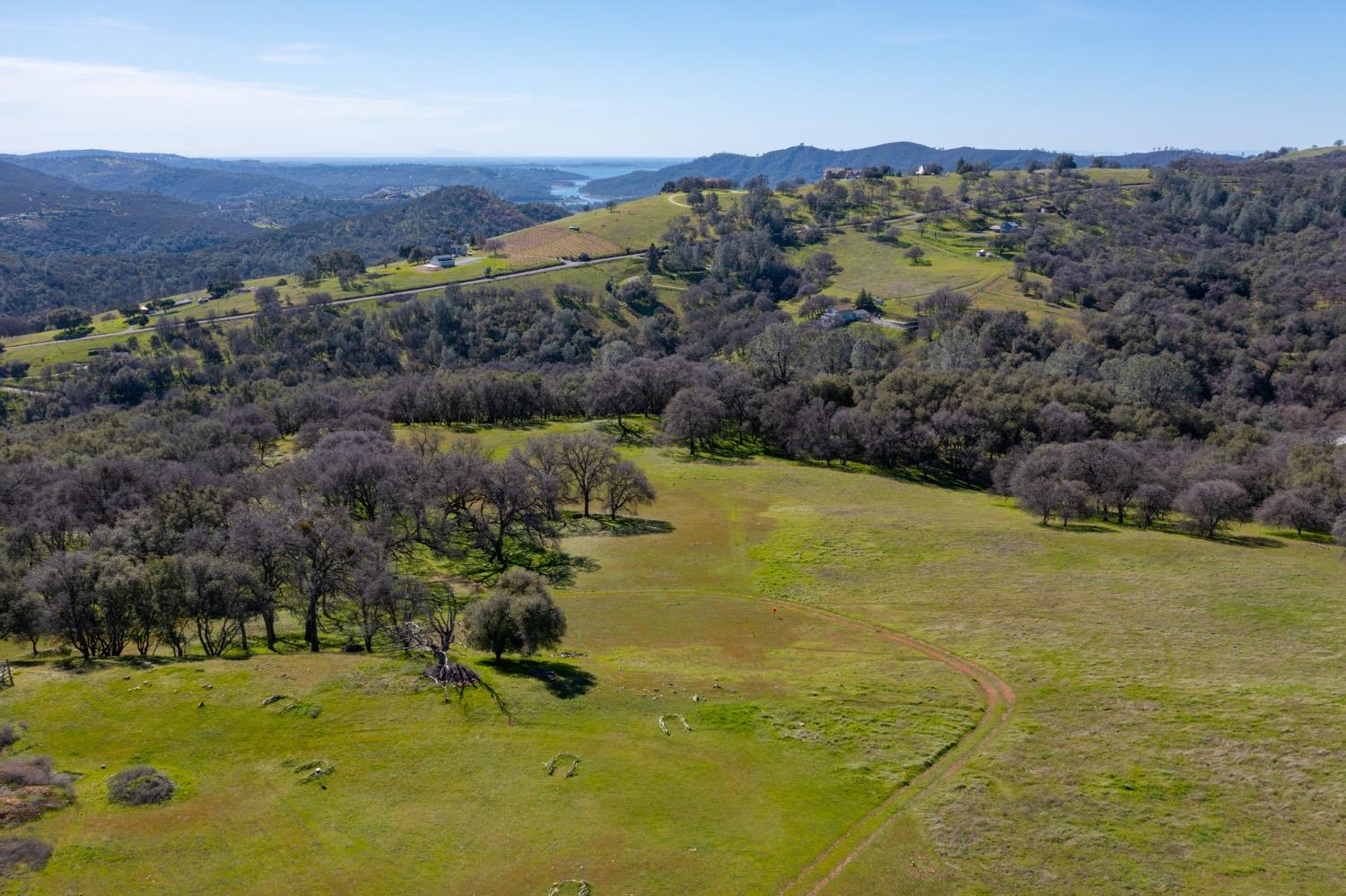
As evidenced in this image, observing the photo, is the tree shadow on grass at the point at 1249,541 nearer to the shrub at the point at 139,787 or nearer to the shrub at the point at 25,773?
the shrub at the point at 139,787

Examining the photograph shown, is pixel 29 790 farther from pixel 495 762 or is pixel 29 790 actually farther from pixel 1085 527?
pixel 1085 527

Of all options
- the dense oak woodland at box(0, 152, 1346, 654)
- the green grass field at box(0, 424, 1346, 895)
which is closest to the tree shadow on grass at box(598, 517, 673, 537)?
the dense oak woodland at box(0, 152, 1346, 654)

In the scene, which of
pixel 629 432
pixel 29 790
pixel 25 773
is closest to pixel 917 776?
pixel 29 790

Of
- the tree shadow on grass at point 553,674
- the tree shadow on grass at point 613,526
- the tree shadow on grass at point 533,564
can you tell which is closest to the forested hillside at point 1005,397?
the tree shadow on grass at point 613,526

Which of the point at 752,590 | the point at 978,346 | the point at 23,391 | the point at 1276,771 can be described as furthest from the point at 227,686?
the point at 23,391

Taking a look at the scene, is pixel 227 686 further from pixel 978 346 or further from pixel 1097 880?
pixel 978 346

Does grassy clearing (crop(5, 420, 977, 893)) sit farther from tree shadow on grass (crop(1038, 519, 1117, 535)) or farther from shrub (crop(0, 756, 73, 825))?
tree shadow on grass (crop(1038, 519, 1117, 535))
